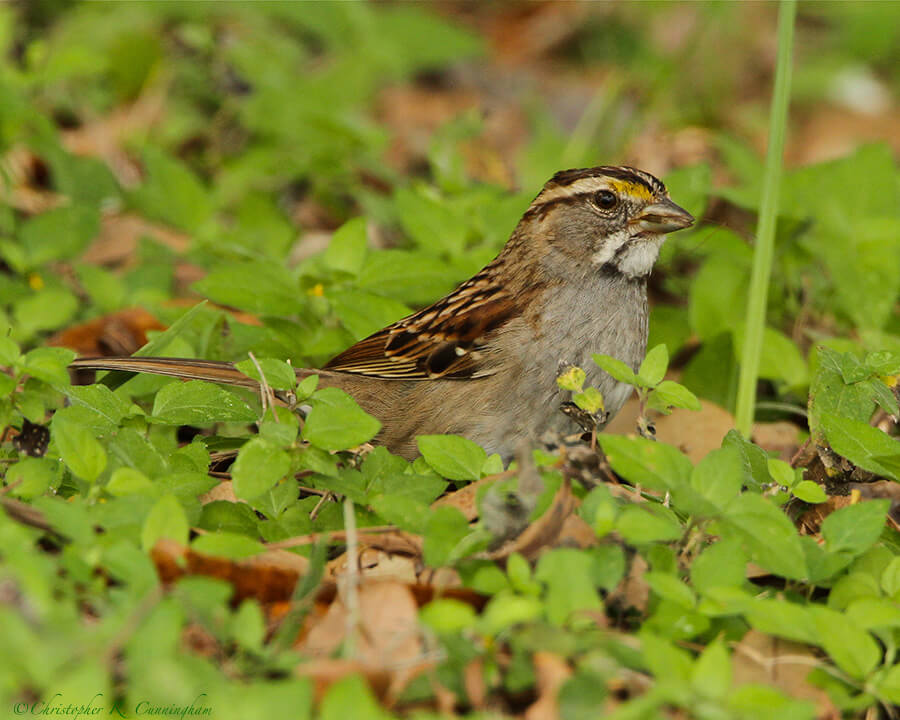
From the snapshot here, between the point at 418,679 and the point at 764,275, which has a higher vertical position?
the point at 764,275

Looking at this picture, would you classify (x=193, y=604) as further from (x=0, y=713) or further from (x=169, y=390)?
(x=169, y=390)

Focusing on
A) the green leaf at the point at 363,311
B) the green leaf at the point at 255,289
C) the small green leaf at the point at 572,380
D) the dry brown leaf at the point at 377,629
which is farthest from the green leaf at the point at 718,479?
the green leaf at the point at 255,289

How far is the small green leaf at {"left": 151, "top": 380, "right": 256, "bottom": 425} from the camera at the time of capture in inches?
116

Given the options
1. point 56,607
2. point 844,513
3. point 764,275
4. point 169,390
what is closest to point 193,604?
point 56,607

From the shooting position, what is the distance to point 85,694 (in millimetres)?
1866

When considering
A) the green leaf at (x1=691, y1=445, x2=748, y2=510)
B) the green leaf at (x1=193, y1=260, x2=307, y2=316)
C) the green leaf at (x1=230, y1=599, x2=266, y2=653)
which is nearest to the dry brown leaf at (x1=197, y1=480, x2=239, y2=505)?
the green leaf at (x1=193, y1=260, x2=307, y2=316)

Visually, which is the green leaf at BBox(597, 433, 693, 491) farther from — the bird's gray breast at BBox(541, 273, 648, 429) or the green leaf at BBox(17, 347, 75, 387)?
the green leaf at BBox(17, 347, 75, 387)

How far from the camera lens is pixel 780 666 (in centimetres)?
246

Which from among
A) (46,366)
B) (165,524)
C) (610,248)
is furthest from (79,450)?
(610,248)

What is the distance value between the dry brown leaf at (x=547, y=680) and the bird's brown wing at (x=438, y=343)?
1.45 m

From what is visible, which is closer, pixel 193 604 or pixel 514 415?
pixel 193 604

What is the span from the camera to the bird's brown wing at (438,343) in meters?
3.61

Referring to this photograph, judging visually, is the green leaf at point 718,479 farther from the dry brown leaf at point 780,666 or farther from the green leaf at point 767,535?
the dry brown leaf at point 780,666

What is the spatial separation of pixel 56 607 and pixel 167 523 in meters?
0.41
